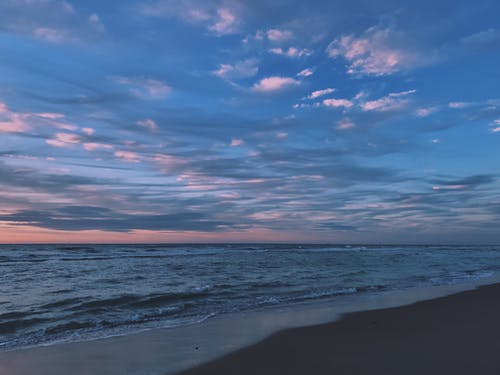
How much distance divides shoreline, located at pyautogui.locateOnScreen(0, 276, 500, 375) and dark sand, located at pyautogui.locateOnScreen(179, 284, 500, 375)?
0.35 metres

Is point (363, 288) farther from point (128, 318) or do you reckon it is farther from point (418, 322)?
point (128, 318)

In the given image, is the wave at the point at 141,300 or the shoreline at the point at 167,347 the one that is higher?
the wave at the point at 141,300

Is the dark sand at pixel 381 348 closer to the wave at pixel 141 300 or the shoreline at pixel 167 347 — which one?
the shoreline at pixel 167 347

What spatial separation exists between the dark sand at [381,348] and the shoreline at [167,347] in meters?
0.35

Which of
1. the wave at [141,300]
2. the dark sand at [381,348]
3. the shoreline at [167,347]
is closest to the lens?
the dark sand at [381,348]

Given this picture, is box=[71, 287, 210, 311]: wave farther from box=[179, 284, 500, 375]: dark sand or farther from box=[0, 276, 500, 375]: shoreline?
box=[179, 284, 500, 375]: dark sand

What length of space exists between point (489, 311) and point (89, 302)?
36.9 feet

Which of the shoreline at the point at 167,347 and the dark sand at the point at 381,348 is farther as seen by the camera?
the shoreline at the point at 167,347

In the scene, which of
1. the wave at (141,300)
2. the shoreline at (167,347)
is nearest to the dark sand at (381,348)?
the shoreline at (167,347)

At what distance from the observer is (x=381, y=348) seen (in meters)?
6.79

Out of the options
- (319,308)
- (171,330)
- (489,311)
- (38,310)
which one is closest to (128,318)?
(171,330)

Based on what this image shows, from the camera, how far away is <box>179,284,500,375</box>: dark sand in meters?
5.77

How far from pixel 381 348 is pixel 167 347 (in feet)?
12.3

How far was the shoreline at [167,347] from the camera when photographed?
6058mm
